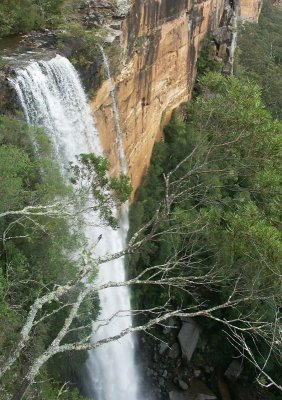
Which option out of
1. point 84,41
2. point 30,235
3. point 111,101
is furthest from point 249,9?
point 30,235

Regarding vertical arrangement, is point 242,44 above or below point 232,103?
below

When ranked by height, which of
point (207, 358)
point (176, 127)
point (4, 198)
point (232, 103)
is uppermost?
point (4, 198)

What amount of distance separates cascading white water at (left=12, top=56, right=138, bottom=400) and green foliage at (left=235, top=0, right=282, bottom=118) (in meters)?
14.8

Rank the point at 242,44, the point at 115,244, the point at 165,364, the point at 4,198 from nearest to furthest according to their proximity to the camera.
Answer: the point at 4,198 → the point at 115,244 → the point at 165,364 → the point at 242,44

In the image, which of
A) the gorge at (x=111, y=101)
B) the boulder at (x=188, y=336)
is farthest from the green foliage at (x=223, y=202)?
the gorge at (x=111, y=101)

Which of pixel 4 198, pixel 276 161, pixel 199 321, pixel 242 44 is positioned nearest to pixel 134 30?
pixel 276 161

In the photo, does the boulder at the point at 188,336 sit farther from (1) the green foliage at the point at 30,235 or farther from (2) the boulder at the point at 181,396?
(1) the green foliage at the point at 30,235

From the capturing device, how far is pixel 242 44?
3334 centimetres

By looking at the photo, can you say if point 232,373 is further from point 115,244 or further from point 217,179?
point 217,179

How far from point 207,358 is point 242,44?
2574cm

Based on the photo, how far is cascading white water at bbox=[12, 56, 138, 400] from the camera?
9023 millimetres

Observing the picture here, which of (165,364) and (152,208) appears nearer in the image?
(165,364)

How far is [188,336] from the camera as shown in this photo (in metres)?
14.6

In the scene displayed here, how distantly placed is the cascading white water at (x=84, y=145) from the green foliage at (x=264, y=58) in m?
14.8
